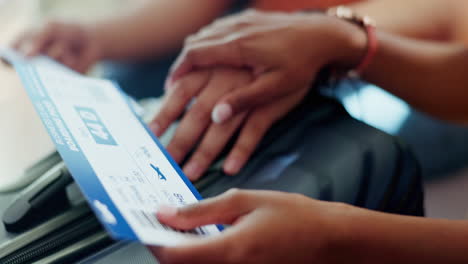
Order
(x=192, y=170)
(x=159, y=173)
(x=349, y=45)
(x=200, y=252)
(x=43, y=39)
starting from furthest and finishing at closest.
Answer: (x=43, y=39), (x=349, y=45), (x=192, y=170), (x=159, y=173), (x=200, y=252)

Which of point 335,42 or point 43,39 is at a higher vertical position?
point 43,39

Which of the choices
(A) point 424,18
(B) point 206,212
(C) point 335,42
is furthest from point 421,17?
(B) point 206,212

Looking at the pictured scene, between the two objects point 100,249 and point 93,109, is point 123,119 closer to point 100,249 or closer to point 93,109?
point 93,109

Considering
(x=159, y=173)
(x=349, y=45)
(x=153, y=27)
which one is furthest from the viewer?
(x=153, y=27)

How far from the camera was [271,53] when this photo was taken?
0.53 metres

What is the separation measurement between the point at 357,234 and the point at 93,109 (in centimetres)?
29

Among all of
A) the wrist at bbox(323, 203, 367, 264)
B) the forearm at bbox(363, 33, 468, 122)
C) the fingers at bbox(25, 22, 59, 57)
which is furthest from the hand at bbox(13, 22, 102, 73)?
the wrist at bbox(323, 203, 367, 264)

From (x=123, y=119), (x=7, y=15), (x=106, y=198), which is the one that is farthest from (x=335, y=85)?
(x=7, y=15)

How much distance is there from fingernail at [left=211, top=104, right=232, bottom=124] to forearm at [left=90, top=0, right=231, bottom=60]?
419mm

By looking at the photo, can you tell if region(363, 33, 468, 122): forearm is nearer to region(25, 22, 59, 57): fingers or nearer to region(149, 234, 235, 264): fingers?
region(149, 234, 235, 264): fingers

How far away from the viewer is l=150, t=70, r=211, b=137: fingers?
53 cm

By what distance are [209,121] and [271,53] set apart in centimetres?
11

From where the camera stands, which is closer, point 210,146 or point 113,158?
point 113,158

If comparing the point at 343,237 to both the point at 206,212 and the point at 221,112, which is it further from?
the point at 221,112
